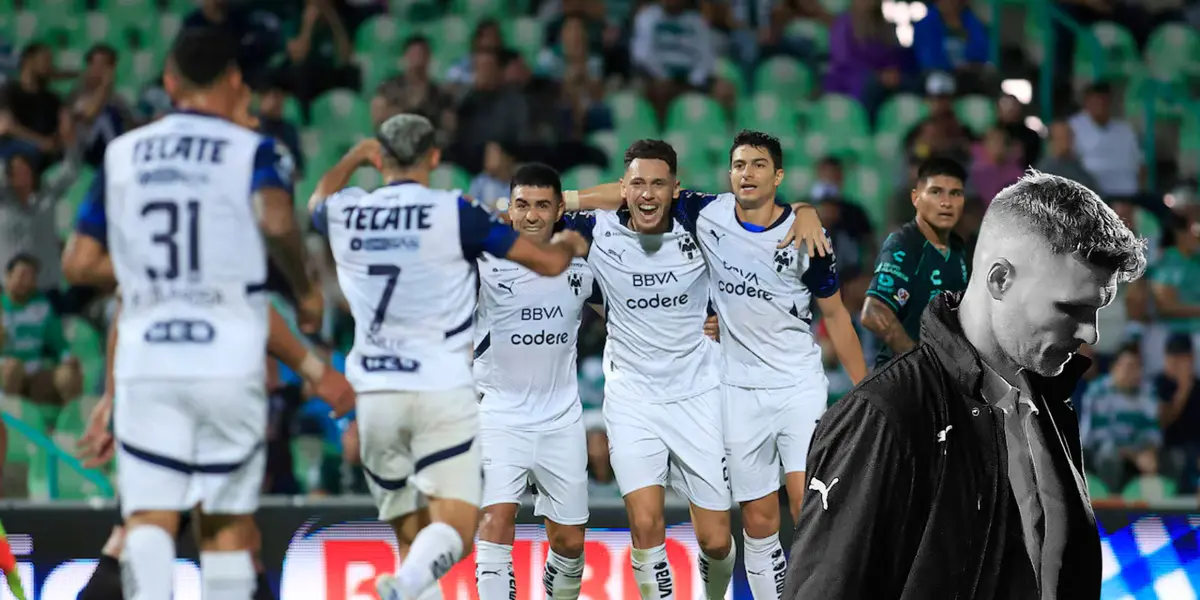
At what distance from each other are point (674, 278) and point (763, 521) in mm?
1167

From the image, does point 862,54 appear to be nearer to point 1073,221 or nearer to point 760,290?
point 760,290

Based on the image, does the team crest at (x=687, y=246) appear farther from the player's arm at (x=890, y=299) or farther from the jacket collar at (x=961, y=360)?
the jacket collar at (x=961, y=360)

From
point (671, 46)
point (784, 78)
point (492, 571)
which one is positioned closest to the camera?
point (492, 571)

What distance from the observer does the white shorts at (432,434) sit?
507 centimetres

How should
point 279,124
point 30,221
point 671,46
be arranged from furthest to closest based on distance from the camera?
point 671,46, point 279,124, point 30,221

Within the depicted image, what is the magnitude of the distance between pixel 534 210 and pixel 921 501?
155 inches

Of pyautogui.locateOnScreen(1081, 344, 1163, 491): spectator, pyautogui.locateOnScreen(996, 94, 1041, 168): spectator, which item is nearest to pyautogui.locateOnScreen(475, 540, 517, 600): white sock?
pyautogui.locateOnScreen(1081, 344, 1163, 491): spectator

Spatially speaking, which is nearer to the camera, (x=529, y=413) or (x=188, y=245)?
(x=188, y=245)

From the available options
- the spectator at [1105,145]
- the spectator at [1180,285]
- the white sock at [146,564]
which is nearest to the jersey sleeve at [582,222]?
the white sock at [146,564]

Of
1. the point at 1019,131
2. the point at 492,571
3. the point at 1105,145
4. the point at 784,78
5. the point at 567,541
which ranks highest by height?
the point at 784,78

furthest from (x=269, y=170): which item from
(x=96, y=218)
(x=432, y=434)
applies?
(x=432, y=434)

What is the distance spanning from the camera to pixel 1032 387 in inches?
97.2

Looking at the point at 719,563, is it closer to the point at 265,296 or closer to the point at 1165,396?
the point at 265,296

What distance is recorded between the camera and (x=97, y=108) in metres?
10.8
